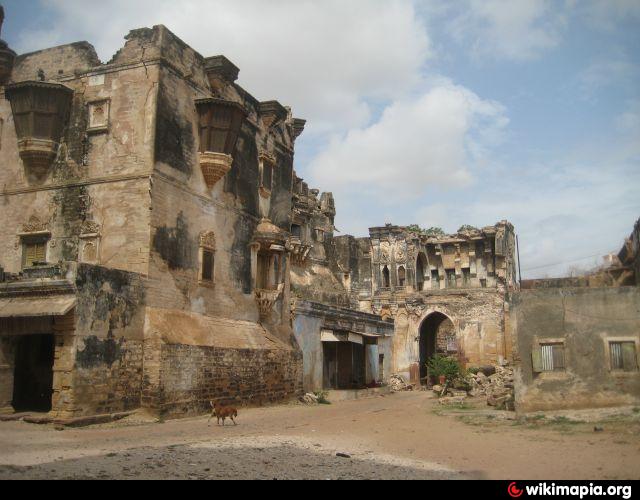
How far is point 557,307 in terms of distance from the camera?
1542 centimetres

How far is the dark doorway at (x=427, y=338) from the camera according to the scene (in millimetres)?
40062

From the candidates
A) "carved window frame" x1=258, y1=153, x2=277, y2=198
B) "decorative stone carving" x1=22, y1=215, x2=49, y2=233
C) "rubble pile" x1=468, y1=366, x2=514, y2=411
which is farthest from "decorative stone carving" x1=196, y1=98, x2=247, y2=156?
"rubble pile" x1=468, y1=366, x2=514, y2=411

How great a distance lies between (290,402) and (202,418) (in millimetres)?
6090

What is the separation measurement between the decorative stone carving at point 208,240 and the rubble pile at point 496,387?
9992 mm

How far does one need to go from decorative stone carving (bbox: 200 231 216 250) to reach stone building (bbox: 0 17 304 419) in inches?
2.4

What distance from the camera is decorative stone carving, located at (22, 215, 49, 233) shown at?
1831 centimetres

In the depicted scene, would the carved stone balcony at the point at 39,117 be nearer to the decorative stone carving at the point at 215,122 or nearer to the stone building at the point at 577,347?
the decorative stone carving at the point at 215,122

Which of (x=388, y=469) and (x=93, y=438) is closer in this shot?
(x=388, y=469)

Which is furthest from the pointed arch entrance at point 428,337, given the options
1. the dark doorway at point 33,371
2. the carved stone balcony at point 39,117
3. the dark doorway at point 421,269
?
the carved stone balcony at point 39,117

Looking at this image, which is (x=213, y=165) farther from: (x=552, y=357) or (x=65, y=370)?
(x=552, y=357)

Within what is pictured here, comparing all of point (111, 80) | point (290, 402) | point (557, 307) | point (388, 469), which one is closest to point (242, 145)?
point (111, 80)

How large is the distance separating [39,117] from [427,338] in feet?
97.0

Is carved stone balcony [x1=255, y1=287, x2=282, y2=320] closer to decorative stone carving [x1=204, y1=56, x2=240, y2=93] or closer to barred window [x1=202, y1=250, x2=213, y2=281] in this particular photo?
barred window [x1=202, y1=250, x2=213, y2=281]
